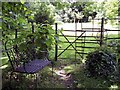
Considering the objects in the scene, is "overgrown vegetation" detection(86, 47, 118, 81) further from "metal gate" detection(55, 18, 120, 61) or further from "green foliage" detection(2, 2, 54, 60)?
"green foliage" detection(2, 2, 54, 60)

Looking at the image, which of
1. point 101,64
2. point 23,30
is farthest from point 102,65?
point 23,30

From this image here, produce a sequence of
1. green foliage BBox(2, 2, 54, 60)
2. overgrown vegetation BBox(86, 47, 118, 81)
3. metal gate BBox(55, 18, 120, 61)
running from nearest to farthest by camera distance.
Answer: green foliage BBox(2, 2, 54, 60) < overgrown vegetation BBox(86, 47, 118, 81) < metal gate BBox(55, 18, 120, 61)

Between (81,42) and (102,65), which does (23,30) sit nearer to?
(102,65)

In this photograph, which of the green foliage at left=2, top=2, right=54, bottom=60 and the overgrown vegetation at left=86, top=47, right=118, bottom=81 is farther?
the overgrown vegetation at left=86, top=47, right=118, bottom=81

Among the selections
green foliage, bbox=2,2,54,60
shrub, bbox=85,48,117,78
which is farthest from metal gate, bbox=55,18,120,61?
green foliage, bbox=2,2,54,60

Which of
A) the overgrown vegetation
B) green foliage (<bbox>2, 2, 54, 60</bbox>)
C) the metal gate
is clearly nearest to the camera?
green foliage (<bbox>2, 2, 54, 60</bbox>)

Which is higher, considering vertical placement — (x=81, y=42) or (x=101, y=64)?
(x=81, y=42)

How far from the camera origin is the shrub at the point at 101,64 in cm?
344

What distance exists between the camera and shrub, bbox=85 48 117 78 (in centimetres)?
344

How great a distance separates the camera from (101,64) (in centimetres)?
345

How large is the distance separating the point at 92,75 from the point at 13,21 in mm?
2163

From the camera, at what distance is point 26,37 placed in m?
1.37

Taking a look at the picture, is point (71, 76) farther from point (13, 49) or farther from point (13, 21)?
point (13, 21)

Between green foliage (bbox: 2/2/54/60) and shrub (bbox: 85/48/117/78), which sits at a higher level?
green foliage (bbox: 2/2/54/60)
